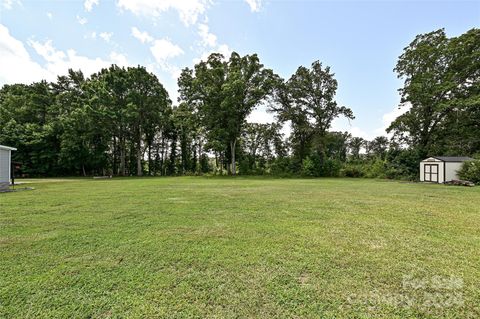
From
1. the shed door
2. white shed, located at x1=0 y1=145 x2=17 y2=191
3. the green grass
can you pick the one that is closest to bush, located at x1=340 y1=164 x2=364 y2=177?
the shed door

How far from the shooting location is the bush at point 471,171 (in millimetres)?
13188

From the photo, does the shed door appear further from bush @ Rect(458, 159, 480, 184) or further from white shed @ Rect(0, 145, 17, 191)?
white shed @ Rect(0, 145, 17, 191)

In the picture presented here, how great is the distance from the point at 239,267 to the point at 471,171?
18.0m

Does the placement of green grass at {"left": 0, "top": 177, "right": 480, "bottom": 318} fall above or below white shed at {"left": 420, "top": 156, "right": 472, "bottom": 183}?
below

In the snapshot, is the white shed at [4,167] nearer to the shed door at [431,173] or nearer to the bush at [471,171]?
the shed door at [431,173]

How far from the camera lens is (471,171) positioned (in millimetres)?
13445

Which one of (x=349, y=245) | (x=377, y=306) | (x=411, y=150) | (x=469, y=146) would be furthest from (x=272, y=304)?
(x=469, y=146)

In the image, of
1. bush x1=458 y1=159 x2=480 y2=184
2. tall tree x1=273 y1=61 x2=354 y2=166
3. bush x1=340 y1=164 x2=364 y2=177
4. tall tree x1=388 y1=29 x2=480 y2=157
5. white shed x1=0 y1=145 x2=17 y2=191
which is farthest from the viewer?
tall tree x1=273 y1=61 x2=354 y2=166

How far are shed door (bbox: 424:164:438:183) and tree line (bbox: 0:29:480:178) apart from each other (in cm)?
146

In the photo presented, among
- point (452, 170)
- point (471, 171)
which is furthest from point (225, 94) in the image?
point (471, 171)

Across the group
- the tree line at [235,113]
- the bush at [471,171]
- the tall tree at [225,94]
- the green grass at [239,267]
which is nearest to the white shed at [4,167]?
the green grass at [239,267]

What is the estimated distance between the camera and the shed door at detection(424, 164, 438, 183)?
15.2 metres

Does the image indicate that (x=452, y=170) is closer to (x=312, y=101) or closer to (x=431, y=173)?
(x=431, y=173)

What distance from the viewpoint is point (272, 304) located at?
6.07 ft
